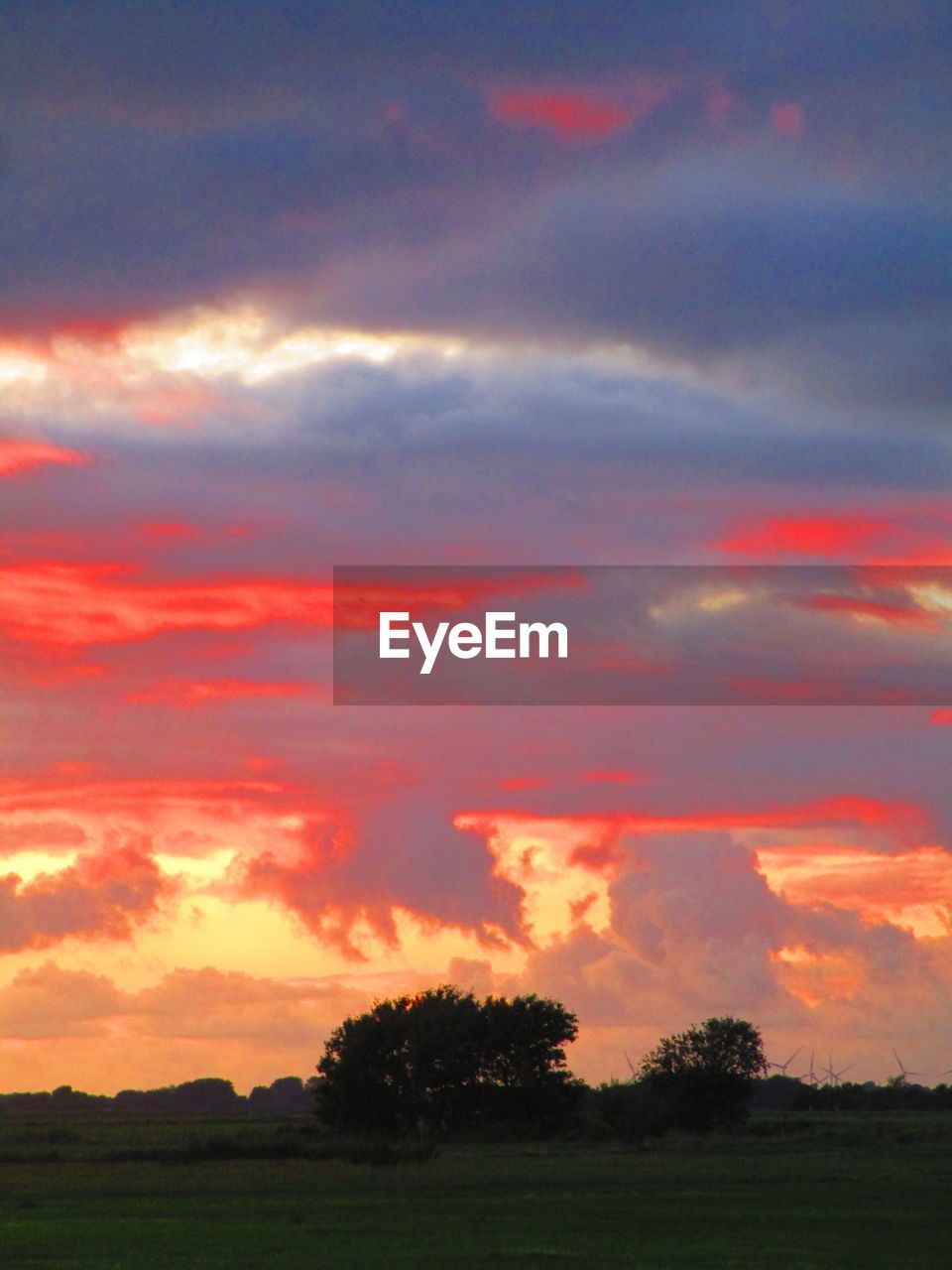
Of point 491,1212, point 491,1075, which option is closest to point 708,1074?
point 491,1075

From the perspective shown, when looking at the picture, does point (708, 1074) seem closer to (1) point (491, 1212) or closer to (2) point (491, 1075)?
(2) point (491, 1075)

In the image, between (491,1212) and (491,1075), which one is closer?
(491,1212)

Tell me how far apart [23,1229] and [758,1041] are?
86418 mm

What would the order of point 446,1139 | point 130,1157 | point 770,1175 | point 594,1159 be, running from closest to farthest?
point 770,1175, point 594,1159, point 130,1157, point 446,1139

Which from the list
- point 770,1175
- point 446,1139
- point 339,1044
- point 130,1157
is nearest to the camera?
point 770,1175

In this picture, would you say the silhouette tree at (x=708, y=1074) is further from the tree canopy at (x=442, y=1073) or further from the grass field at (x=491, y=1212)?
the grass field at (x=491, y=1212)

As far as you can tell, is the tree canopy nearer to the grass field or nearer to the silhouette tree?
the silhouette tree

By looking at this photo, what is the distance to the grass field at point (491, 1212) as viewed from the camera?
35.2m

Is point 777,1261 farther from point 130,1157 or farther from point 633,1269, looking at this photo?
point 130,1157

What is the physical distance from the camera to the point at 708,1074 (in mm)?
117625

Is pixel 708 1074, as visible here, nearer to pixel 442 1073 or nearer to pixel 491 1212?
pixel 442 1073

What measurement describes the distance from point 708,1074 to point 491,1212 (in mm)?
73968

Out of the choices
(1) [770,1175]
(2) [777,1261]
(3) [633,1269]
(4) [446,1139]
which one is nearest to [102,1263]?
(3) [633,1269]

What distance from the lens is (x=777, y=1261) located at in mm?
33781
